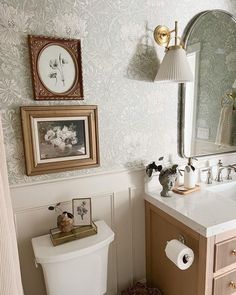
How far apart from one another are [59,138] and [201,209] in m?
0.86

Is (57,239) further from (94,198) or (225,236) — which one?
(225,236)

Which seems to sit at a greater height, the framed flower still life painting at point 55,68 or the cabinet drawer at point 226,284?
the framed flower still life painting at point 55,68

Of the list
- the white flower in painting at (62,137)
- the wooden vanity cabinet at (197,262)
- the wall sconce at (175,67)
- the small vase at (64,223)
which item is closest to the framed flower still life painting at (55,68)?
the white flower in painting at (62,137)

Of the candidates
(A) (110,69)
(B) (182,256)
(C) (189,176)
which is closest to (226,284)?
(B) (182,256)

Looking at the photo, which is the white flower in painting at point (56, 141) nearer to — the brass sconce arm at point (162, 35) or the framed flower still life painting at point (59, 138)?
the framed flower still life painting at point (59, 138)

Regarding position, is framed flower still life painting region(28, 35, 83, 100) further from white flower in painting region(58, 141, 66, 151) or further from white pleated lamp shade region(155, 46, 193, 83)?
white pleated lamp shade region(155, 46, 193, 83)

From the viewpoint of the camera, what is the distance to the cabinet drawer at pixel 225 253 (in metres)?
1.12

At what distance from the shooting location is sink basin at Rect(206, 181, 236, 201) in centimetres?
161

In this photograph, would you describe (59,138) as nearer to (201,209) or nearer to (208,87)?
(201,209)

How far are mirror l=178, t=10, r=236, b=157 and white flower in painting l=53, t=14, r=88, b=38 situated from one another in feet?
2.26

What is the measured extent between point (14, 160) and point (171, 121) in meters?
1.00

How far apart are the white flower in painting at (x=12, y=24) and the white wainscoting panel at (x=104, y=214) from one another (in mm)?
746

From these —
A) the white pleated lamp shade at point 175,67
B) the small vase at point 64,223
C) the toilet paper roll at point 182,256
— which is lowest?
the toilet paper roll at point 182,256

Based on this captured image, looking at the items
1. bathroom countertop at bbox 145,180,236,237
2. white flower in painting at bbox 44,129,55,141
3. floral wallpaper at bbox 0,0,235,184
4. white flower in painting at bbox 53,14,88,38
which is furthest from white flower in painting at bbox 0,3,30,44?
bathroom countertop at bbox 145,180,236,237
